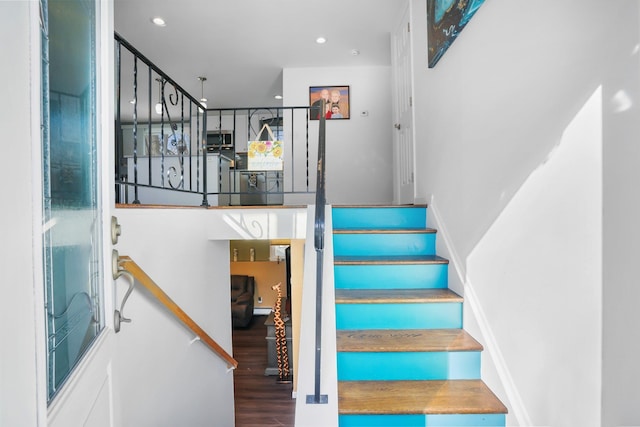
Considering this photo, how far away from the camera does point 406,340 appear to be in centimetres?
169

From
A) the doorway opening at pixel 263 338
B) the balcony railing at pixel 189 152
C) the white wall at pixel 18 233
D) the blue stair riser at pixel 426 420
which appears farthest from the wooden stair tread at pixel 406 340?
the doorway opening at pixel 263 338

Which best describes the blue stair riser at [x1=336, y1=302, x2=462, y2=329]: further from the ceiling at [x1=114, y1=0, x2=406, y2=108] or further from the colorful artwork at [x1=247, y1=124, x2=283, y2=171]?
the ceiling at [x1=114, y1=0, x2=406, y2=108]

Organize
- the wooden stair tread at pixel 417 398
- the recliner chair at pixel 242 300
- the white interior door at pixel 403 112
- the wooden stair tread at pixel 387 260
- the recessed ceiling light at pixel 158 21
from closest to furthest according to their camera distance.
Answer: the wooden stair tread at pixel 417 398 → the wooden stair tread at pixel 387 260 → the white interior door at pixel 403 112 → the recessed ceiling light at pixel 158 21 → the recliner chair at pixel 242 300

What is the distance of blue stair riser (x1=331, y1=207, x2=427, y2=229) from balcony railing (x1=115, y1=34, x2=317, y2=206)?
1.54ft

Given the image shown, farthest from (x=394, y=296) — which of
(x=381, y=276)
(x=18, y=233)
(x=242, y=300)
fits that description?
(x=242, y=300)

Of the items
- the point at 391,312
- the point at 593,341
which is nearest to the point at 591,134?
the point at 593,341

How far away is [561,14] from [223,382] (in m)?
3.62

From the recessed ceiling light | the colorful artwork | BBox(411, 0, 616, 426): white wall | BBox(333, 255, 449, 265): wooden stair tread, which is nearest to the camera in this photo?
BBox(411, 0, 616, 426): white wall

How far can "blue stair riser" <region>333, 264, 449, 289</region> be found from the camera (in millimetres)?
2123

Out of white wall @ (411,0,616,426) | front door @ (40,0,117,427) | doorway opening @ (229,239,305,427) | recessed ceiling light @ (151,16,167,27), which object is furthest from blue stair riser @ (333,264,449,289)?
recessed ceiling light @ (151,16,167,27)

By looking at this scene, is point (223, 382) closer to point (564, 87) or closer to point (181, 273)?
point (181, 273)

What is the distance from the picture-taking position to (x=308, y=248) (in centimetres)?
183

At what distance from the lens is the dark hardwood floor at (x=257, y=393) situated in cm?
424

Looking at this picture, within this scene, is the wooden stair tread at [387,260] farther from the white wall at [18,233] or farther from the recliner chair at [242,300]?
the recliner chair at [242,300]
